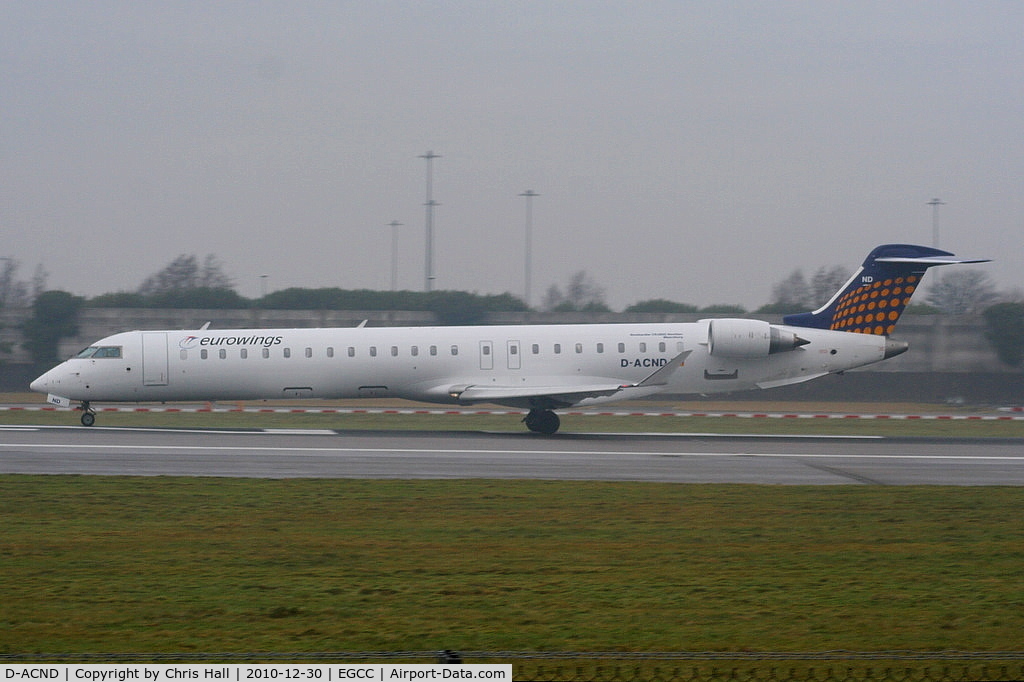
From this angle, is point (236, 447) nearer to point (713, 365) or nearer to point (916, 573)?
point (713, 365)

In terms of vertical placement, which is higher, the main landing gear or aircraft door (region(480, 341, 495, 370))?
aircraft door (region(480, 341, 495, 370))

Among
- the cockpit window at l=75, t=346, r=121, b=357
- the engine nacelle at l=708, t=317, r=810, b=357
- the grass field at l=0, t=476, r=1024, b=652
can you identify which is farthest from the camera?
the cockpit window at l=75, t=346, r=121, b=357

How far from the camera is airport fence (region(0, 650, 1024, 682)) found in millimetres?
6930

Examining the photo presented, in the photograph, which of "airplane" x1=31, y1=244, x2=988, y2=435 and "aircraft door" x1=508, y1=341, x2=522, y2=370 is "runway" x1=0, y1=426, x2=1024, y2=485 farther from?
"aircraft door" x1=508, y1=341, x2=522, y2=370

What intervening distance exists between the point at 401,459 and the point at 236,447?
14.6 ft

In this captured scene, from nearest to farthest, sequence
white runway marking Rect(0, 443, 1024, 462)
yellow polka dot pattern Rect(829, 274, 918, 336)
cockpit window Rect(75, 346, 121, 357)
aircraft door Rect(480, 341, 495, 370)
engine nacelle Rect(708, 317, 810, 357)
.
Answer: white runway marking Rect(0, 443, 1024, 462)
engine nacelle Rect(708, 317, 810, 357)
aircraft door Rect(480, 341, 495, 370)
cockpit window Rect(75, 346, 121, 357)
yellow polka dot pattern Rect(829, 274, 918, 336)

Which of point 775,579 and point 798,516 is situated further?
point 798,516

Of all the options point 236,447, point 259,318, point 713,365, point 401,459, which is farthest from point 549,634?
point 259,318

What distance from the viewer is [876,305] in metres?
29.1

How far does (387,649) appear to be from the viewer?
328 inches

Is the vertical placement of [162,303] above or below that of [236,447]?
above

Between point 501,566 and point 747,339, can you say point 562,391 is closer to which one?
point 747,339

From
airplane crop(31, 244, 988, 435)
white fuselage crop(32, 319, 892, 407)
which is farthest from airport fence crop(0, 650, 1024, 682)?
white fuselage crop(32, 319, 892, 407)

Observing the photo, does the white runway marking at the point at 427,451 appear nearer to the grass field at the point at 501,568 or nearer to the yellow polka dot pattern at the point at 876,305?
the grass field at the point at 501,568
